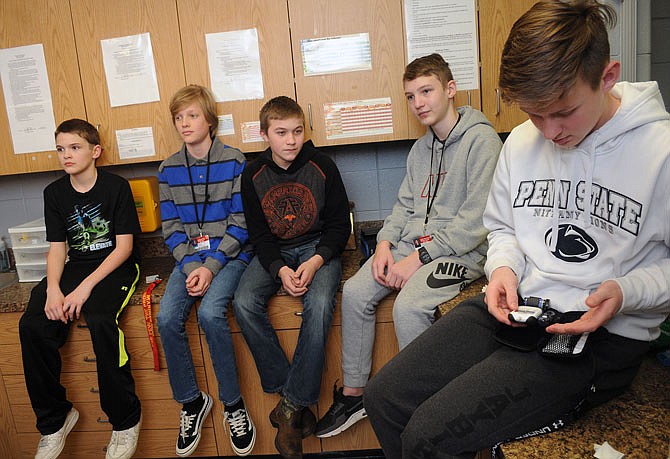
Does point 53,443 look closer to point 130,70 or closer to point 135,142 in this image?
point 135,142

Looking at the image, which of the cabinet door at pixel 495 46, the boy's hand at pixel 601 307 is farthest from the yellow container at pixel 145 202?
the boy's hand at pixel 601 307

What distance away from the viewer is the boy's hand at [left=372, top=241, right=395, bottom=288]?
193 cm

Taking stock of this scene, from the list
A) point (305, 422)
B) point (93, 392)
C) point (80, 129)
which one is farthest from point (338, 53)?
point (93, 392)

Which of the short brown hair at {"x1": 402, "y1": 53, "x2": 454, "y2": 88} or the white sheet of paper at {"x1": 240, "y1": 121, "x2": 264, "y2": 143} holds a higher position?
the short brown hair at {"x1": 402, "y1": 53, "x2": 454, "y2": 88}

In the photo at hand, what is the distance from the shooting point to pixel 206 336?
202 cm

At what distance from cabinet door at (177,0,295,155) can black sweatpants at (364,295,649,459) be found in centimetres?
138

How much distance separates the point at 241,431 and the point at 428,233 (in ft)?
3.33

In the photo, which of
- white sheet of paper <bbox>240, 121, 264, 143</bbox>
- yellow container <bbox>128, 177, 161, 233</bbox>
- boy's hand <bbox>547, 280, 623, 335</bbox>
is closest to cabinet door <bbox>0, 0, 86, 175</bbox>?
yellow container <bbox>128, 177, 161, 233</bbox>

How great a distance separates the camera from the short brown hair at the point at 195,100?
214 cm

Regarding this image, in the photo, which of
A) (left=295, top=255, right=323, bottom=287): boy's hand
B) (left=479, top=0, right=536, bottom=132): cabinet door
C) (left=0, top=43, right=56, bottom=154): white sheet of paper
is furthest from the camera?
(left=0, top=43, right=56, bottom=154): white sheet of paper

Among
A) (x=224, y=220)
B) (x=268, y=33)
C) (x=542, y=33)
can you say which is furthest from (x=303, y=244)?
(x=542, y=33)

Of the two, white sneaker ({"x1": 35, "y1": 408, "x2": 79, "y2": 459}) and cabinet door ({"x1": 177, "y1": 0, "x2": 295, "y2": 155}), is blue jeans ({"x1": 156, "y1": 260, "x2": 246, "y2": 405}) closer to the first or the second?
white sneaker ({"x1": 35, "y1": 408, "x2": 79, "y2": 459})

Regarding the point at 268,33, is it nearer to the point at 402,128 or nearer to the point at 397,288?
the point at 402,128

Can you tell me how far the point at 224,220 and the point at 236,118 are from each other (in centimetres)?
43
